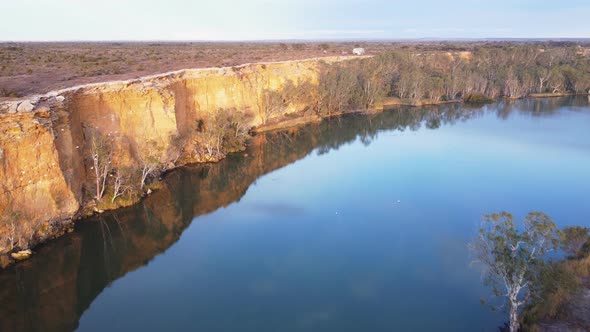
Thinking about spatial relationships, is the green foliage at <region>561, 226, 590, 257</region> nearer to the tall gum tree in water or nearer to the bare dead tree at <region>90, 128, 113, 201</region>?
the tall gum tree in water

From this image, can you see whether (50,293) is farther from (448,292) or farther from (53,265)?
(448,292)

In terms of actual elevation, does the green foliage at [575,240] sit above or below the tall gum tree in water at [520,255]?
below

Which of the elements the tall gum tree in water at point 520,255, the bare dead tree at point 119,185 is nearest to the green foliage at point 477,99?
the bare dead tree at point 119,185

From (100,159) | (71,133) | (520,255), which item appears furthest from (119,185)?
(520,255)

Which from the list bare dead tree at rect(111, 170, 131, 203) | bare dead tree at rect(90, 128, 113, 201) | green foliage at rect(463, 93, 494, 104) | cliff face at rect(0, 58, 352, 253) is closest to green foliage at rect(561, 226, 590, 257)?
bare dead tree at rect(111, 170, 131, 203)

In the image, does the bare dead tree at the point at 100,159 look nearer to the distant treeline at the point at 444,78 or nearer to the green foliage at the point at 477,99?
the distant treeline at the point at 444,78

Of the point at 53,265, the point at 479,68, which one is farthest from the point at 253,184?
the point at 479,68
